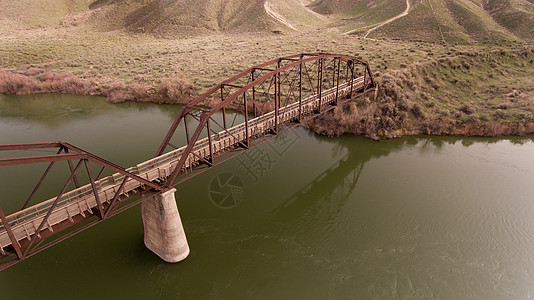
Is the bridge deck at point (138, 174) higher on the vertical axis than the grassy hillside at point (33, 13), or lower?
lower

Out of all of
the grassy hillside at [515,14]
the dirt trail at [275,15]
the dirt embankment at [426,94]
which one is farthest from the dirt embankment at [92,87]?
the grassy hillside at [515,14]

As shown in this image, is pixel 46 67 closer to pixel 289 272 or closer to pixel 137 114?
pixel 137 114

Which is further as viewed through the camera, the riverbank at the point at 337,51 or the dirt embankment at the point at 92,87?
the dirt embankment at the point at 92,87

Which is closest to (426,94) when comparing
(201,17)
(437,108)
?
(437,108)

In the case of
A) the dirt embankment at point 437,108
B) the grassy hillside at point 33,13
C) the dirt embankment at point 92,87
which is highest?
the grassy hillside at point 33,13

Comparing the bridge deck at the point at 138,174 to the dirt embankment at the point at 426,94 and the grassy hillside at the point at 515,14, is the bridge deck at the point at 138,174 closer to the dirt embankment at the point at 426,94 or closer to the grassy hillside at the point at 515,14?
the dirt embankment at the point at 426,94

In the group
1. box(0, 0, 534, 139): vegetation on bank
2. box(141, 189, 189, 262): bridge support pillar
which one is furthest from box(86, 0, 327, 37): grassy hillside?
box(141, 189, 189, 262): bridge support pillar

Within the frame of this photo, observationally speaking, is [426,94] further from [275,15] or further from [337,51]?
[275,15]

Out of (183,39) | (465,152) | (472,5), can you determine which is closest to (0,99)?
(183,39)
